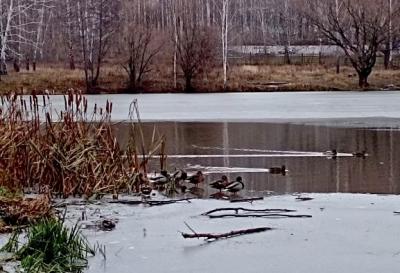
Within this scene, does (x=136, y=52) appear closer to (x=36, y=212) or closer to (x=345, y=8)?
(x=345, y=8)

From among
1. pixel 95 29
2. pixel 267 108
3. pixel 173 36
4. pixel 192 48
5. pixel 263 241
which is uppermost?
pixel 95 29

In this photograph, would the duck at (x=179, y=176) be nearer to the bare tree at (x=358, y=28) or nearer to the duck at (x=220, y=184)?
the duck at (x=220, y=184)

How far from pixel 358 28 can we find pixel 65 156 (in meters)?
37.4

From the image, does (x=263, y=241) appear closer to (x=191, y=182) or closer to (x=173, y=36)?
(x=191, y=182)

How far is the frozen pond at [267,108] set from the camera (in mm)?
24203

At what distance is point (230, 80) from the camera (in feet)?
145

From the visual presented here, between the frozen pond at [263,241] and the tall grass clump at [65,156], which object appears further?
the tall grass clump at [65,156]

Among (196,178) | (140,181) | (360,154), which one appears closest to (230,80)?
(360,154)

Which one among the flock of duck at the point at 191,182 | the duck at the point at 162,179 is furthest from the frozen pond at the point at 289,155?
the duck at the point at 162,179

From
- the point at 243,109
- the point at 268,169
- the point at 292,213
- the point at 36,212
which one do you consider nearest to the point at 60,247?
the point at 36,212

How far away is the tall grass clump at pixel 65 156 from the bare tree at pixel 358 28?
33.8 metres

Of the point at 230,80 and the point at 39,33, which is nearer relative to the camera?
the point at 230,80

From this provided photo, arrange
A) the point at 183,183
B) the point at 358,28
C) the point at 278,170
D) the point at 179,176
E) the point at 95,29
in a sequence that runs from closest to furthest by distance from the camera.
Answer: the point at 179,176 < the point at 183,183 < the point at 278,170 < the point at 358,28 < the point at 95,29

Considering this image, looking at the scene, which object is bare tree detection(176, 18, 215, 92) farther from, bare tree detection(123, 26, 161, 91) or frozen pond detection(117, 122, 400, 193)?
frozen pond detection(117, 122, 400, 193)
